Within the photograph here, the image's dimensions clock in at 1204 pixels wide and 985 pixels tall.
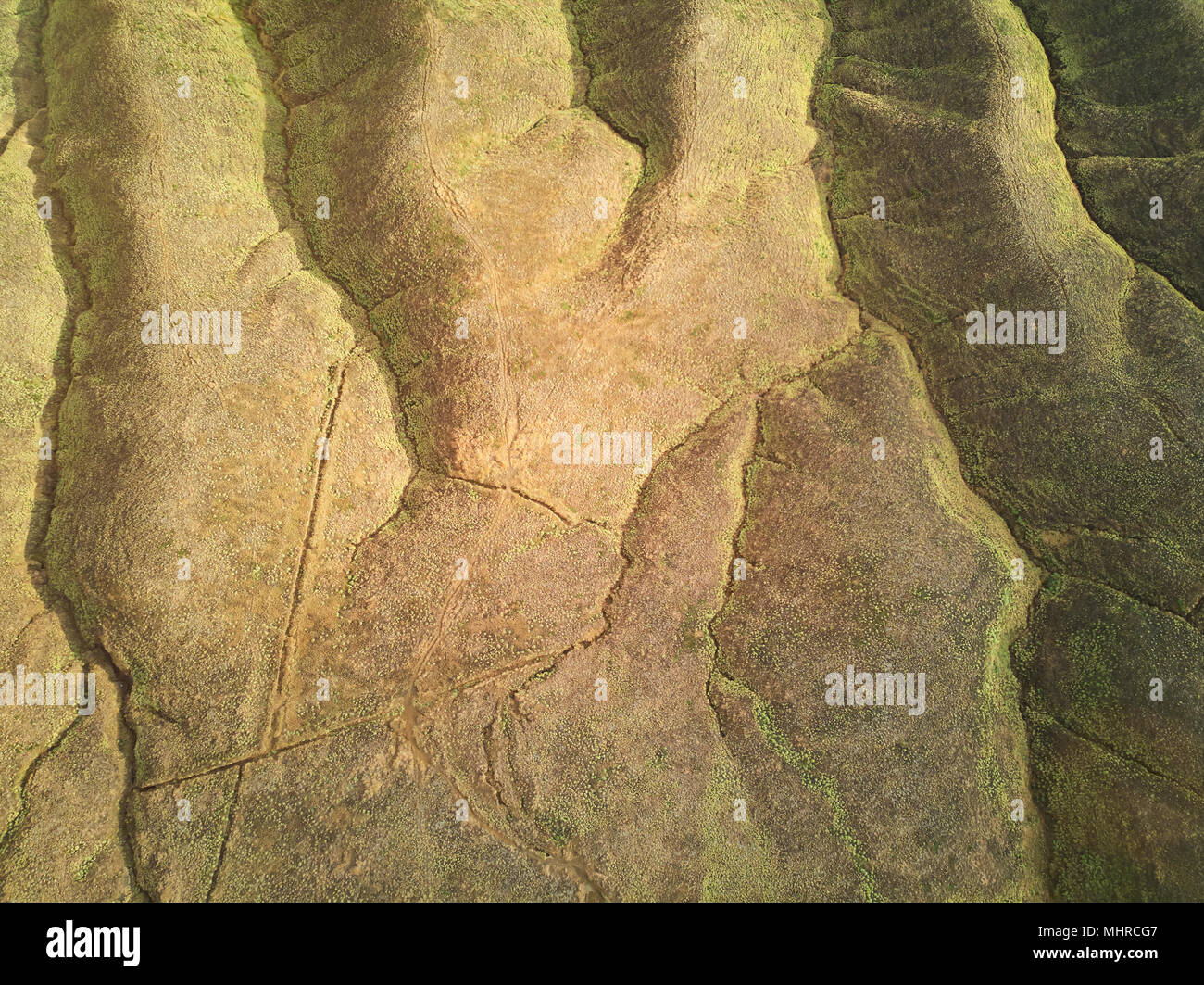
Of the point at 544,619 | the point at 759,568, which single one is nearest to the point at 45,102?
the point at 544,619

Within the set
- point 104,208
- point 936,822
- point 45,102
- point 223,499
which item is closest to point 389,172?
point 104,208

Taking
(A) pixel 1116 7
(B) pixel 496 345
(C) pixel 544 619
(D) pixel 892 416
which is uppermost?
(A) pixel 1116 7

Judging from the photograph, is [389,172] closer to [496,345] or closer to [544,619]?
[496,345]

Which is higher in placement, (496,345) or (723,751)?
(496,345)

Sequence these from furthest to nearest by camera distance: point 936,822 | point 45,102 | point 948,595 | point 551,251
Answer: point 45,102, point 551,251, point 948,595, point 936,822

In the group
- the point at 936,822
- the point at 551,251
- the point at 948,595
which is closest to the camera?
the point at 936,822

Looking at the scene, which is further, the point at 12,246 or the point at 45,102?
the point at 45,102

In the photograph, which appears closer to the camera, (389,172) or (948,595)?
(948,595)

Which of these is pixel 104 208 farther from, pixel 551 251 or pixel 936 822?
pixel 936 822

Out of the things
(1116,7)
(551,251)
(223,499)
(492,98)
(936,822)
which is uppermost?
(1116,7)
